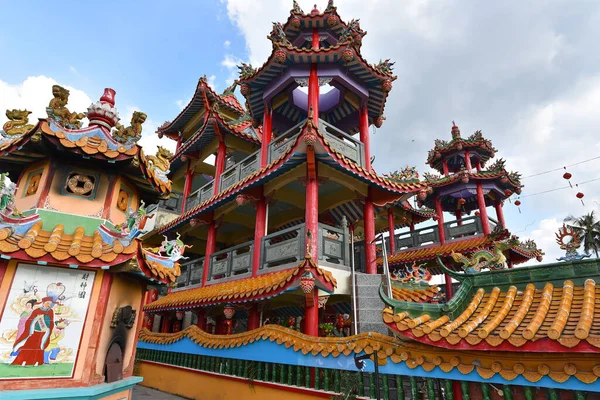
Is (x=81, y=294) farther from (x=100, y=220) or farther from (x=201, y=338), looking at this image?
(x=201, y=338)

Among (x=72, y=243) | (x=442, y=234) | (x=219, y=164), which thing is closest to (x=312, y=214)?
(x=72, y=243)

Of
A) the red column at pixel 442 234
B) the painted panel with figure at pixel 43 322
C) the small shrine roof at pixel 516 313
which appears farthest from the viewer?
the red column at pixel 442 234

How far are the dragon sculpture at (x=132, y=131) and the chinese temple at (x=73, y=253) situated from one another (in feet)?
0.06

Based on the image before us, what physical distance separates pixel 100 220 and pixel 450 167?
20.6 metres

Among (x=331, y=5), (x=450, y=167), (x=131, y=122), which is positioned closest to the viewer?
(x=131, y=122)

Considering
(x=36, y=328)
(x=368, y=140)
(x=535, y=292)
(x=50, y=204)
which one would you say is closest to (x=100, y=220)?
(x=50, y=204)

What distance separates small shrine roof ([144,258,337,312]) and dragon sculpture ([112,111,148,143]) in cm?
407

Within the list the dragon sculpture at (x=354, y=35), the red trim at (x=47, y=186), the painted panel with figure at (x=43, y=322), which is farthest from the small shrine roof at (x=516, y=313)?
the dragon sculpture at (x=354, y=35)

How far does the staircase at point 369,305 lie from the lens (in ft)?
25.5

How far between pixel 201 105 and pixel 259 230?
392 inches

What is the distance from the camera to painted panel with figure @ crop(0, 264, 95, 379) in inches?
184

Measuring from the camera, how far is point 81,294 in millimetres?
5250

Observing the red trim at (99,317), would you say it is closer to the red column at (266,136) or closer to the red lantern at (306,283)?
the red lantern at (306,283)

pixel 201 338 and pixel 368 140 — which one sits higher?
pixel 368 140
